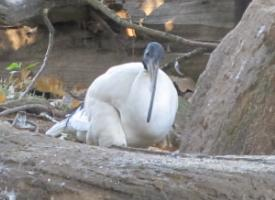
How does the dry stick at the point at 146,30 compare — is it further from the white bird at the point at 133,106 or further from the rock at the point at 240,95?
the rock at the point at 240,95

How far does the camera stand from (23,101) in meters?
5.58

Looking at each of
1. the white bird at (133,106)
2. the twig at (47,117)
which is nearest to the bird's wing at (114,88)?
the white bird at (133,106)

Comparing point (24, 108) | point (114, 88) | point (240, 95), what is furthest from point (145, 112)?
point (24, 108)

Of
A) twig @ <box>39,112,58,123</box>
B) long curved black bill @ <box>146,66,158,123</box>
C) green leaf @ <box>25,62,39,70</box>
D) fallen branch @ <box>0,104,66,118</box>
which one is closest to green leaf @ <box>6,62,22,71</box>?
green leaf @ <box>25,62,39,70</box>

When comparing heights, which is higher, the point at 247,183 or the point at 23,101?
the point at 247,183

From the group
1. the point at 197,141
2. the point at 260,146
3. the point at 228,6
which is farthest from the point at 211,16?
the point at 260,146

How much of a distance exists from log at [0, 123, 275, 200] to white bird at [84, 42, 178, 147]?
2.19 metres

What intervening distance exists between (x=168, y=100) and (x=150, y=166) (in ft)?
7.87

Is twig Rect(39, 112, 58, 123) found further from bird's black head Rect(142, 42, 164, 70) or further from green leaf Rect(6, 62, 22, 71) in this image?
bird's black head Rect(142, 42, 164, 70)

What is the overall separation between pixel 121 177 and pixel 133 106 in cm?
237

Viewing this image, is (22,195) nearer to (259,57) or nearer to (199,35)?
(259,57)

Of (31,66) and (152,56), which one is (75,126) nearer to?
(152,56)

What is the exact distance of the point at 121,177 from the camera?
1.99m

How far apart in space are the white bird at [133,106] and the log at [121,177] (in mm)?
2188
